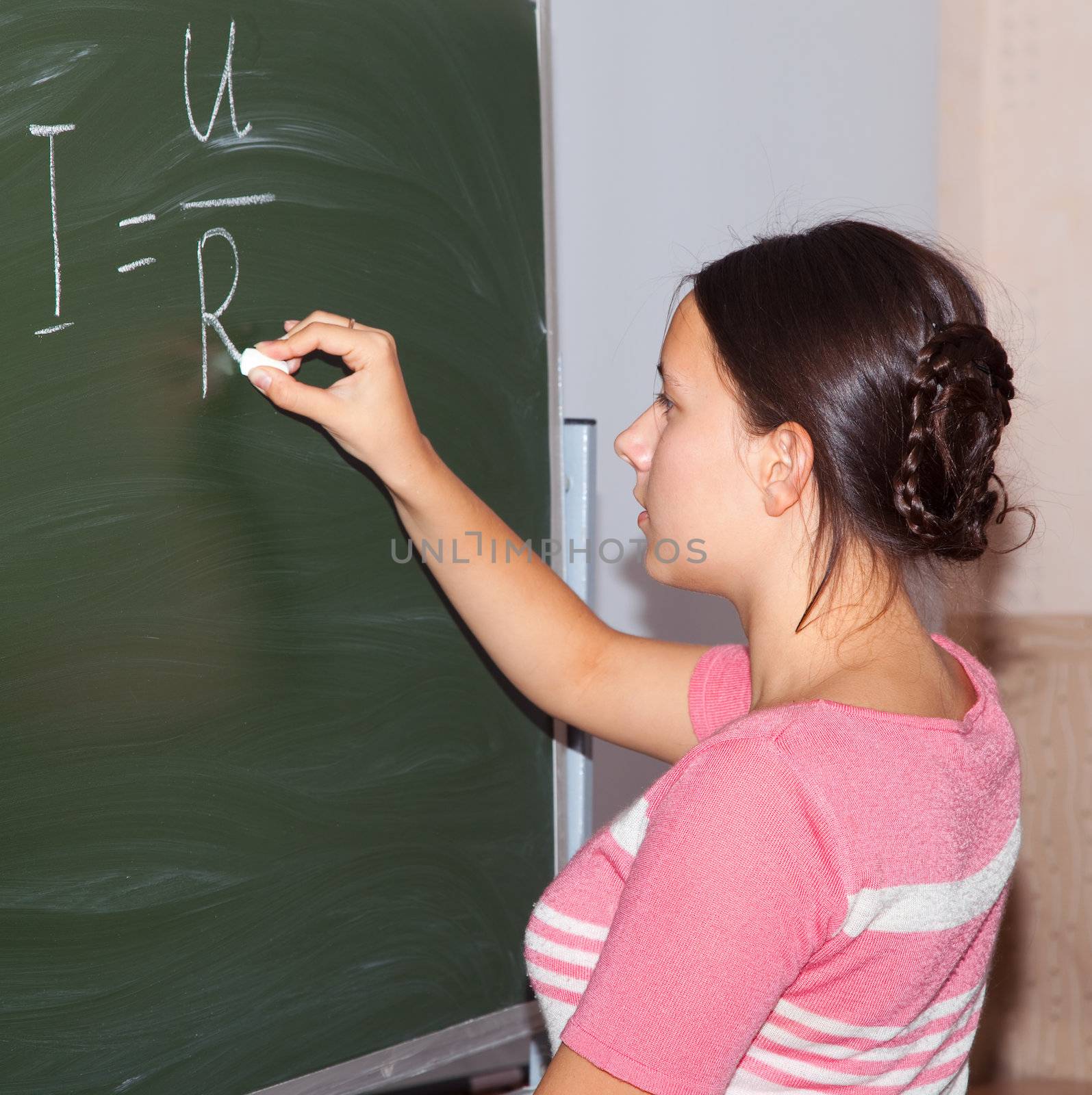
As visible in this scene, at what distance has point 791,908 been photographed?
826 mm

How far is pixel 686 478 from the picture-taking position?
1.07 meters

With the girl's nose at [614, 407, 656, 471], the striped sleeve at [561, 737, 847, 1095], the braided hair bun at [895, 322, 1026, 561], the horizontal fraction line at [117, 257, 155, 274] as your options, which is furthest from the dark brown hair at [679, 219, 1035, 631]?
the horizontal fraction line at [117, 257, 155, 274]

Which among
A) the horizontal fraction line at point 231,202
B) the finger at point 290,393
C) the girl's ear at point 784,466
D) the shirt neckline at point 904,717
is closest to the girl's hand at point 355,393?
the finger at point 290,393

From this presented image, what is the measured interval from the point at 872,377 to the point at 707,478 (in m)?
0.17

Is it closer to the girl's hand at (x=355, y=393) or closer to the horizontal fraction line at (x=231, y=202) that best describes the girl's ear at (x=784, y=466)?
the girl's hand at (x=355, y=393)

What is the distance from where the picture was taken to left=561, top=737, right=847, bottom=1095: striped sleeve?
0.82 meters

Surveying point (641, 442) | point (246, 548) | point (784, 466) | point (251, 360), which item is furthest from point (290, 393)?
point (784, 466)

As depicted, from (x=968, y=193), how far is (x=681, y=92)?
93 centimetres

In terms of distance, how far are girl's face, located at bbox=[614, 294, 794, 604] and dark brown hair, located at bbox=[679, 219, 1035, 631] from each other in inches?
0.8

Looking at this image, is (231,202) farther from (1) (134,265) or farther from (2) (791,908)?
(2) (791,908)

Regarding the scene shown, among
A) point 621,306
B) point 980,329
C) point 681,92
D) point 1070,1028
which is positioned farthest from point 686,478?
point 1070,1028

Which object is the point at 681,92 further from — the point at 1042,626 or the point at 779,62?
the point at 1042,626

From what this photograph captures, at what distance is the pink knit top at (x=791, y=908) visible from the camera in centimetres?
83

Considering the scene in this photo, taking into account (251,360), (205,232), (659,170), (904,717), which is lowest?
(904,717)
